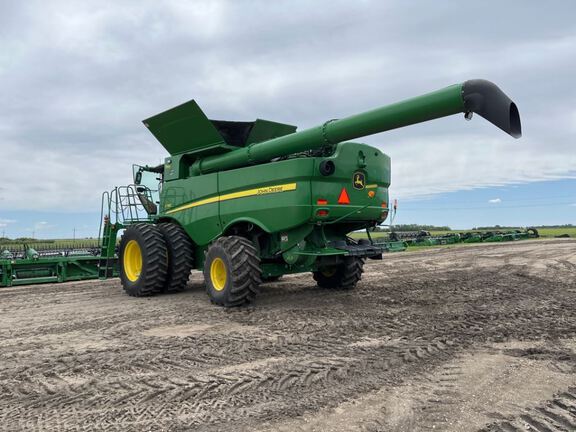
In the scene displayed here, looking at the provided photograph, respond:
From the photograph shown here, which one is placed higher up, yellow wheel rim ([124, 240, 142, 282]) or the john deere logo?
the john deere logo

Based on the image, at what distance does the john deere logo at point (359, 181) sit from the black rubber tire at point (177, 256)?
3.46m

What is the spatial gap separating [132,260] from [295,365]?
613cm

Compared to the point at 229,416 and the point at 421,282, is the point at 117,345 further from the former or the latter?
the point at 421,282

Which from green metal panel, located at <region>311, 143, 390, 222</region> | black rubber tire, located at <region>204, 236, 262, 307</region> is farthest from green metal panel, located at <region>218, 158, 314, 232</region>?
black rubber tire, located at <region>204, 236, 262, 307</region>

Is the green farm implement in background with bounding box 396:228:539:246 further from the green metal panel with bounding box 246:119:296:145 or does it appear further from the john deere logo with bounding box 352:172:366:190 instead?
the john deere logo with bounding box 352:172:366:190

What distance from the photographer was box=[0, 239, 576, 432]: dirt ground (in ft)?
10.2

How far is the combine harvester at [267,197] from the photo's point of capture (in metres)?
6.01

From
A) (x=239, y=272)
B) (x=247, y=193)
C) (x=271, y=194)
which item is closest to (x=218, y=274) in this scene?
(x=239, y=272)

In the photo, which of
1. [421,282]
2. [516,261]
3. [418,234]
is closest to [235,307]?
[421,282]

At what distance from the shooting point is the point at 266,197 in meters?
7.10

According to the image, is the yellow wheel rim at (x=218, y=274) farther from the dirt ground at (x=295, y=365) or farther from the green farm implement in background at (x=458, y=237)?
the green farm implement in background at (x=458, y=237)

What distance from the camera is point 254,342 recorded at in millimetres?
5016

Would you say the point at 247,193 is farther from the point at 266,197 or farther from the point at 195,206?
the point at 195,206

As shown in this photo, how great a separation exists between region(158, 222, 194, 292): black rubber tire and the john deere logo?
3461 millimetres
